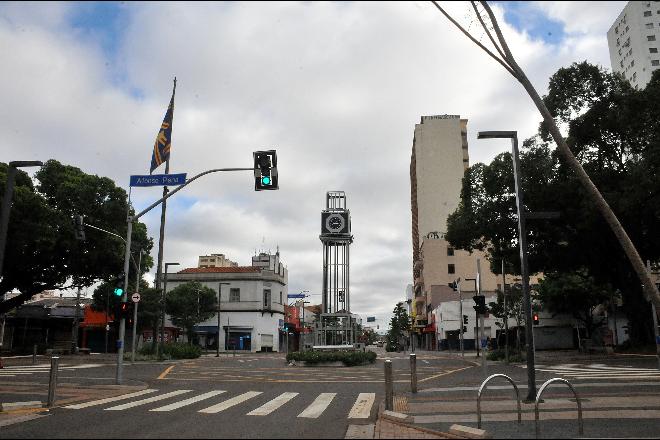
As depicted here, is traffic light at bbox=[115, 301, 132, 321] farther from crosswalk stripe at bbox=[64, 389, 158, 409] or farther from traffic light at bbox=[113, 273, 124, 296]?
crosswalk stripe at bbox=[64, 389, 158, 409]

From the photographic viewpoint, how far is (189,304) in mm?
61656

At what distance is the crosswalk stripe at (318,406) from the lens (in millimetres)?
10938

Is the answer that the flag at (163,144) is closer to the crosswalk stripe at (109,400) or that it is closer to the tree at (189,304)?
the crosswalk stripe at (109,400)

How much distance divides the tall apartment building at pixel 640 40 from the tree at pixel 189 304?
233 feet

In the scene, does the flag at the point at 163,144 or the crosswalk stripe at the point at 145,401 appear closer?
the crosswalk stripe at the point at 145,401

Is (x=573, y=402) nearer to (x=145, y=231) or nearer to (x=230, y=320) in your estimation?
(x=145, y=231)

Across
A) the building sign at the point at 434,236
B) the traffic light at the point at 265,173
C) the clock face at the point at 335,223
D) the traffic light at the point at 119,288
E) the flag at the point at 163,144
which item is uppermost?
the building sign at the point at 434,236

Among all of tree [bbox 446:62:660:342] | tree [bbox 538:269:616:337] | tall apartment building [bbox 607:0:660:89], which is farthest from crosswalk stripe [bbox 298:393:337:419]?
tall apartment building [bbox 607:0:660:89]

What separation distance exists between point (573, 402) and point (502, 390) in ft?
10.5

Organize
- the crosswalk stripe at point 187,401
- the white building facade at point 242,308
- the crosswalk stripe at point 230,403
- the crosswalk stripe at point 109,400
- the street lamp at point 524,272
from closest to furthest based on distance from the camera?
the crosswalk stripe at point 230,403 < the crosswalk stripe at point 187,401 < the crosswalk stripe at point 109,400 < the street lamp at point 524,272 < the white building facade at point 242,308

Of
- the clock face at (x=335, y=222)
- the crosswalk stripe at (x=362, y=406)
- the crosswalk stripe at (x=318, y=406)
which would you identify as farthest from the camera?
the clock face at (x=335, y=222)

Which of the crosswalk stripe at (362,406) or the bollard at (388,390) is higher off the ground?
the bollard at (388,390)

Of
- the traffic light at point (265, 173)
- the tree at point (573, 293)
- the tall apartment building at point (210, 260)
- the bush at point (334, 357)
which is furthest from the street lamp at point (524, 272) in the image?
the tall apartment building at point (210, 260)

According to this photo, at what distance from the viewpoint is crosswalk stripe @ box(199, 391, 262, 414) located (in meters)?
11.6
